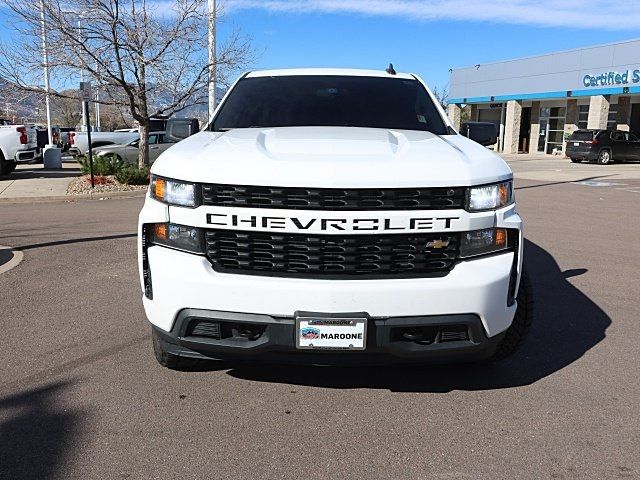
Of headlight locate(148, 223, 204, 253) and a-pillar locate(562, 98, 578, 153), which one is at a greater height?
a-pillar locate(562, 98, 578, 153)

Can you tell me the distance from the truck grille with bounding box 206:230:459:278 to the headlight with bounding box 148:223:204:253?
54 mm

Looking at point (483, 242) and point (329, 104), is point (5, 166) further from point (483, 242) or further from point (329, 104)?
point (483, 242)

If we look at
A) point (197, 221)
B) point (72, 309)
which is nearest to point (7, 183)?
point (72, 309)

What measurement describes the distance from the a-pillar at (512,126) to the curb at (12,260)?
3586cm

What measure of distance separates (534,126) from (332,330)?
39.0 metres

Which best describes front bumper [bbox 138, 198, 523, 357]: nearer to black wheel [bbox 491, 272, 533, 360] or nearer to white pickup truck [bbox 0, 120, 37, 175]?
black wheel [bbox 491, 272, 533, 360]

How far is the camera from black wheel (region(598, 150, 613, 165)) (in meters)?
28.6

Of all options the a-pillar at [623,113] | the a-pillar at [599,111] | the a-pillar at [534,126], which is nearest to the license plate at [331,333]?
the a-pillar at [599,111]

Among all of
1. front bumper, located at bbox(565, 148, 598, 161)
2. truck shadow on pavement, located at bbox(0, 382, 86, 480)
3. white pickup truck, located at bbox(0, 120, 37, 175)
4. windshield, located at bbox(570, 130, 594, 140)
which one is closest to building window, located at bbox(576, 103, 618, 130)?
windshield, located at bbox(570, 130, 594, 140)

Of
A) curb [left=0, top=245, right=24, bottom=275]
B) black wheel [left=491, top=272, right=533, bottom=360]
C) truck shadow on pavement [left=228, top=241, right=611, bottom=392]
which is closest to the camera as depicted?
black wheel [left=491, top=272, right=533, bottom=360]

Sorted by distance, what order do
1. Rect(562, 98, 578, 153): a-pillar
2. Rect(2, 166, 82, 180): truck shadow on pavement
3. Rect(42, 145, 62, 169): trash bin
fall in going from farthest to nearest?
Rect(562, 98, 578, 153): a-pillar, Rect(42, 145, 62, 169): trash bin, Rect(2, 166, 82, 180): truck shadow on pavement

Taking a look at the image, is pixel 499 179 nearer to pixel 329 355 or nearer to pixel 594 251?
pixel 329 355

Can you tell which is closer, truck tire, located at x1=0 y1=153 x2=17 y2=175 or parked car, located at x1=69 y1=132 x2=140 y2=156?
truck tire, located at x1=0 y1=153 x2=17 y2=175

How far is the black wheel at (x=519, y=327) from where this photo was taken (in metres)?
3.51
